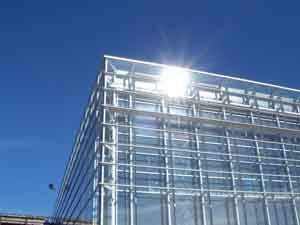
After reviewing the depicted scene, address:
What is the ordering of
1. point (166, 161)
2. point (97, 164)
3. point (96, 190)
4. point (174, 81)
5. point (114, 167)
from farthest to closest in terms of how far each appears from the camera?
1. point (174, 81)
2. point (166, 161)
3. point (97, 164)
4. point (114, 167)
5. point (96, 190)

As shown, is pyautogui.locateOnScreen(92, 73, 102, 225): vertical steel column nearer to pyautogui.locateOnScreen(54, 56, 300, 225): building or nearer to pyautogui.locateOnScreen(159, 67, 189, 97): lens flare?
pyautogui.locateOnScreen(54, 56, 300, 225): building

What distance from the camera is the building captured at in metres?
14.4

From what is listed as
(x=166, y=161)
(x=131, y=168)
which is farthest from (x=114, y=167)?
(x=166, y=161)

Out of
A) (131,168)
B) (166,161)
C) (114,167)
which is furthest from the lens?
(166,161)

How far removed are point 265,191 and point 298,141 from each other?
4.21 metres

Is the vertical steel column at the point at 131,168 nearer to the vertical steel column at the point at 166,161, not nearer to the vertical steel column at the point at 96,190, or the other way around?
the vertical steel column at the point at 96,190

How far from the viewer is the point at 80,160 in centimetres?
1967

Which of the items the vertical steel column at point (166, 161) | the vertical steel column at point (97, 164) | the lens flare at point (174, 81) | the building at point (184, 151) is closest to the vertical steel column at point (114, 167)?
the building at point (184, 151)

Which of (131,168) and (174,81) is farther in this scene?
(174,81)

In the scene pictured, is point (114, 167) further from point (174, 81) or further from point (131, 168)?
point (174, 81)

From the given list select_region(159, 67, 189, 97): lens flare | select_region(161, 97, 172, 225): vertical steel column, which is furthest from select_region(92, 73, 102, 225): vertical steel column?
select_region(159, 67, 189, 97): lens flare

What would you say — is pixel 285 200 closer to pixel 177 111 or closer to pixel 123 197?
pixel 177 111

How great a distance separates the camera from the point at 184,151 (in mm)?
16047

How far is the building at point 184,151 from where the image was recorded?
14.4 meters
